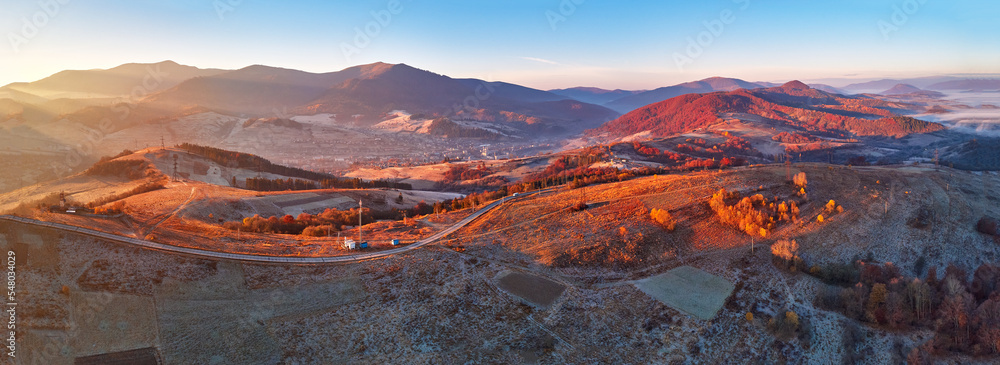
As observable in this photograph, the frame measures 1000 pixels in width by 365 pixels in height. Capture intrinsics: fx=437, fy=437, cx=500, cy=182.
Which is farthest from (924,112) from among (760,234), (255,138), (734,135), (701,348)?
(255,138)

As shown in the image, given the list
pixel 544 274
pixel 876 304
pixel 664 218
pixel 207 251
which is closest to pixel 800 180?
pixel 664 218

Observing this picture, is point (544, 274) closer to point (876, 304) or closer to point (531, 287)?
point (531, 287)

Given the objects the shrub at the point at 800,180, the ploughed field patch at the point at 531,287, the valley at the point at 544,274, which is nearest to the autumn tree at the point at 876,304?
the valley at the point at 544,274

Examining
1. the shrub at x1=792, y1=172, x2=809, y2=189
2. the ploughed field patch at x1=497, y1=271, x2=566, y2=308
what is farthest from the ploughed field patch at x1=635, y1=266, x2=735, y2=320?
the shrub at x1=792, y1=172, x2=809, y2=189

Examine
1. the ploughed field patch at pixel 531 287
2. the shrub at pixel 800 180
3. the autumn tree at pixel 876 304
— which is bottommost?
the autumn tree at pixel 876 304

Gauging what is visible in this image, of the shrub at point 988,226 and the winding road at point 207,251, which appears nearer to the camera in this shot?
the winding road at point 207,251

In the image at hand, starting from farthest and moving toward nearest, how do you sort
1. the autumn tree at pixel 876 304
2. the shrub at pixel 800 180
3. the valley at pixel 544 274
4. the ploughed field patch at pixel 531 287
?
the shrub at pixel 800 180 → the ploughed field patch at pixel 531 287 → the autumn tree at pixel 876 304 → the valley at pixel 544 274

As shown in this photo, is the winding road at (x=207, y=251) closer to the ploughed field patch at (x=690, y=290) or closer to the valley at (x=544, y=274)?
the valley at (x=544, y=274)

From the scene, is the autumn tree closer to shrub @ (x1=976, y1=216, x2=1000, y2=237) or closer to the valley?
the valley

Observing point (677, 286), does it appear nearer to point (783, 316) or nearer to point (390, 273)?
point (783, 316)

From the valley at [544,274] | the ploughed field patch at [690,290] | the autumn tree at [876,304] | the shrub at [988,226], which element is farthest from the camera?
the shrub at [988,226]
